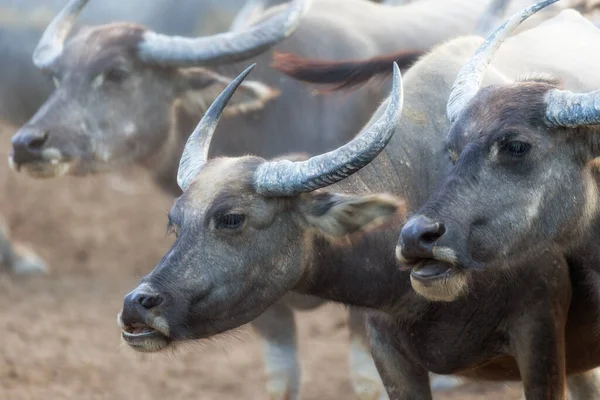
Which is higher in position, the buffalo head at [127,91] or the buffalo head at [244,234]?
the buffalo head at [244,234]

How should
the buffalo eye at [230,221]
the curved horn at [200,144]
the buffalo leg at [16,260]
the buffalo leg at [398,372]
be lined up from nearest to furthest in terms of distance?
the buffalo eye at [230,221]
the curved horn at [200,144]
the buffalo leg at [398,372]
the buffalo leg at [16,260]

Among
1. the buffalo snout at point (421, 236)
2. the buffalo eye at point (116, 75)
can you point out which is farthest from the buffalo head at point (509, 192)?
the buffalo eye at point (116, 75)

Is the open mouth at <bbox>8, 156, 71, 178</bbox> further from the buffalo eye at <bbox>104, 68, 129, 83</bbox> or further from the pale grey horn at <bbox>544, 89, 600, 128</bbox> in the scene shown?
the pale grey horn at <bbox>544, 89, 600, 128</bbox>

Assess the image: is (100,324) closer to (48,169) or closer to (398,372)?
(48,169)

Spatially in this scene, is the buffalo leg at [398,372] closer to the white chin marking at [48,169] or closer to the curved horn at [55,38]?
the white chin marking at [48,169]

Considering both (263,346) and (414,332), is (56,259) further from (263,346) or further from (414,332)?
(414,332)

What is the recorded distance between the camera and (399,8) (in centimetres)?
930

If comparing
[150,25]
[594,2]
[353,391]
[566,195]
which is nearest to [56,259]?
[150,25]

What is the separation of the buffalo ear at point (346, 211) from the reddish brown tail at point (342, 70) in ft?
4.28

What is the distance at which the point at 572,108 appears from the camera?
499 cm

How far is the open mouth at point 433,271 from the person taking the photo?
16.2 feet

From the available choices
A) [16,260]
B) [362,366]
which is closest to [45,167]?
[362,366]

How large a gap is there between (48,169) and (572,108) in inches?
149

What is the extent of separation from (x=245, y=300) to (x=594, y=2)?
12.6 ft
